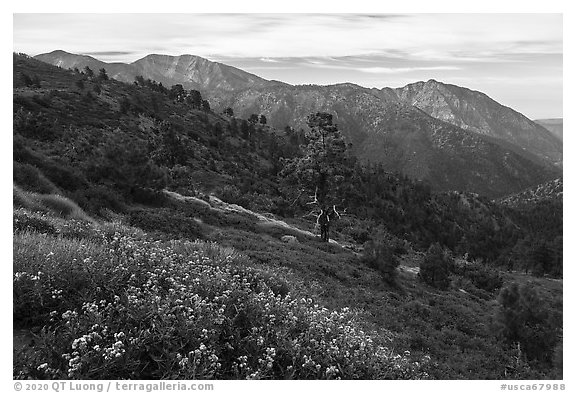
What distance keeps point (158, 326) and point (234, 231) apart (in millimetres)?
19610

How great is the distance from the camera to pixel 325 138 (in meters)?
30.2

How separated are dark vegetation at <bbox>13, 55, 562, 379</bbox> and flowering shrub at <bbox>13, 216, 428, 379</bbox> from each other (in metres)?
0.05

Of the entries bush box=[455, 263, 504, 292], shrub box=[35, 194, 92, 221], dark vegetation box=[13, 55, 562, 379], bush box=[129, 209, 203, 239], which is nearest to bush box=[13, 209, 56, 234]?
dark vegetation box=[13, 55, 562, 379]

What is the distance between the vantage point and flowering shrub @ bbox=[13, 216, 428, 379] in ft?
15.1

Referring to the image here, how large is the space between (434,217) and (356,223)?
6226cm

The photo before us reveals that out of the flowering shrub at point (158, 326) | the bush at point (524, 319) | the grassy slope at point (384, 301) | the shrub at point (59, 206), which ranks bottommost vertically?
the bush at point (524, 319)

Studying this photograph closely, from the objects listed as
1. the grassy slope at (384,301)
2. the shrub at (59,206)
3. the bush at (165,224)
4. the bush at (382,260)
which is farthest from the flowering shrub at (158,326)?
the bush at (382,260)

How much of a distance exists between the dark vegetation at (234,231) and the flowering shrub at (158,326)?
0.05 m

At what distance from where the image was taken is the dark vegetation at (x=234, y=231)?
25.9 ft

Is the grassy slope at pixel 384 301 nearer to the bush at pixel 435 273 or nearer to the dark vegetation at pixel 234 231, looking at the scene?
the dark vegetation at pixel 234 231

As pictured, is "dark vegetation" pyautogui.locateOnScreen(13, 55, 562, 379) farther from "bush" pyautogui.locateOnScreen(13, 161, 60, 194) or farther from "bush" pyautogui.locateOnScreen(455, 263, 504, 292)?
"bush" pyautogui.locateOnScreen(455, 263, 504, 292)

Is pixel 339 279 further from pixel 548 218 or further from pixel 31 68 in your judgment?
pixel 548 218

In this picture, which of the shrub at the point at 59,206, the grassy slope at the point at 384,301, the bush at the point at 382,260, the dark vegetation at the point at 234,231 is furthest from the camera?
the bush at the point at 382,260
